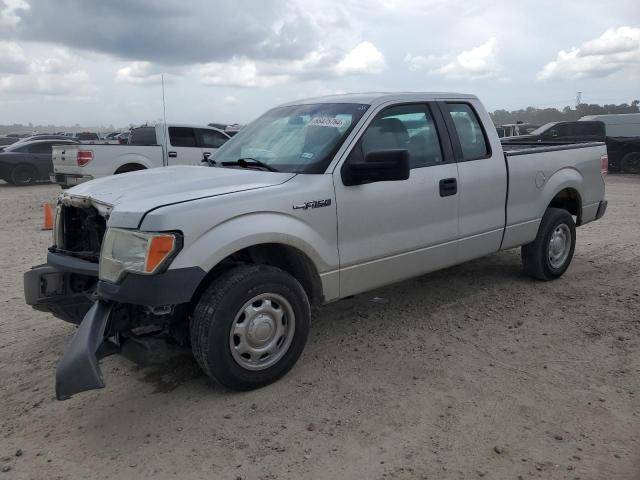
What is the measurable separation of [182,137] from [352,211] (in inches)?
397

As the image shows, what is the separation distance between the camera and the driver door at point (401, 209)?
13.0ft

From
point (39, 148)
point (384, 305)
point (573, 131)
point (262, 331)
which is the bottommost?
point (384, 305)

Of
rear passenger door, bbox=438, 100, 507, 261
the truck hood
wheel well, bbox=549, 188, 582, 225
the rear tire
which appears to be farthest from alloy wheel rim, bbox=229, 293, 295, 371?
wheel well, bbox=549, 188, 582, 225

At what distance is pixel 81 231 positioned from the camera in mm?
4094

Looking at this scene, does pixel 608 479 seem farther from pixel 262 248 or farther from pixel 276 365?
pixel 262 248

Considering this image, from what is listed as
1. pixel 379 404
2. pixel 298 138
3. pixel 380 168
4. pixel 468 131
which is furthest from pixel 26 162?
pixel 379 404

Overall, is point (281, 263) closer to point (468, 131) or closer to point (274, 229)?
point (274, 229)

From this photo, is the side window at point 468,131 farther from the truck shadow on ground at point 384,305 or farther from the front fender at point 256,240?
the front fender at point 256,240

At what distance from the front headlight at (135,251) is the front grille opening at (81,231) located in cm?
66

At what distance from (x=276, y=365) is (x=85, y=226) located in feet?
5.43

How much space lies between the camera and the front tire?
3.32 meters

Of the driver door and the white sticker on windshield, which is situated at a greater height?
the white sticker on windshield

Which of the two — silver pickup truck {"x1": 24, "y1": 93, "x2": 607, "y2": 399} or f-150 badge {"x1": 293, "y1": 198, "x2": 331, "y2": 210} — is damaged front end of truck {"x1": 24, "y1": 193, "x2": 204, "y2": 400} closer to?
silver pickup truck {"x1": 24, "y1": 93, "x2": 607, "y2": 399}

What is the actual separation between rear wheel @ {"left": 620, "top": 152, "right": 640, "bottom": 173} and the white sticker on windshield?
1737 cm
